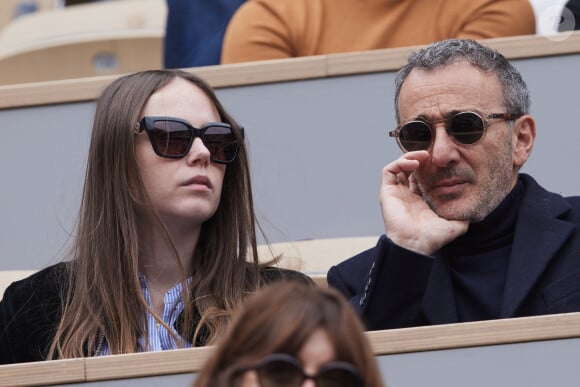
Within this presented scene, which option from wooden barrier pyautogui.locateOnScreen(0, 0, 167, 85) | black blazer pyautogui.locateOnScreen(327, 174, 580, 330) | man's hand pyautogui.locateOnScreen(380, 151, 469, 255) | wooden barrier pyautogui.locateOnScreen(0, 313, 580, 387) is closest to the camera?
wooden barrier pyautogui.locateOnScreen(0, 313, 580, 387)

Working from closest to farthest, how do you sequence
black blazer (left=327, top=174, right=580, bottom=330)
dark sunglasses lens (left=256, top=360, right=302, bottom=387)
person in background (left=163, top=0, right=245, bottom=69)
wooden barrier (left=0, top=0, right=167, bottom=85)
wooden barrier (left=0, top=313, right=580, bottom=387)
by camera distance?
dark sunglasses lens (left=256, top=360, right=302, bottom=387) → wooden barrier (left=0, top=313, right=580, bottom=387) → black blazer (left=327, top=174, right=580, bottom=330) → person in background (left=163, top=0, right=245, bottom=69) → wooden barrier (left=0, top=0, right=167, bottom=85)

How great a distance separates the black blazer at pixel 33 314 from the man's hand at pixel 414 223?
0.27 metres

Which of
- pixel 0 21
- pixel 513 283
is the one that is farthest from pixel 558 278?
pixel 0 21

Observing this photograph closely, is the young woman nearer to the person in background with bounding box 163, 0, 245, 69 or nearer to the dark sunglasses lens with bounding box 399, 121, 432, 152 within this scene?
the dark sunglasses lens with bounding box 399, 121, 432, 152

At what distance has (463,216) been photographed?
4.07 m

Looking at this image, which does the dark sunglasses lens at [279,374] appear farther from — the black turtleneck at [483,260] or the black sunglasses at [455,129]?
the black sunglasses at [455,129]

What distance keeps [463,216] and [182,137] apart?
756 mm

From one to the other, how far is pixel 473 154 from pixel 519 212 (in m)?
0.20

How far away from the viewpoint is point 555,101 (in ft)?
16.7

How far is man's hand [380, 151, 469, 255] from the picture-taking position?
4.02 meters

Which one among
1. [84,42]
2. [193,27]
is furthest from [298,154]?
[84,42]

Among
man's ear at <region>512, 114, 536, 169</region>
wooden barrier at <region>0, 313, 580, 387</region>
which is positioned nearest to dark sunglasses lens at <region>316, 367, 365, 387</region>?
wooden barrier at <region>0, 313, 580, 387</region>

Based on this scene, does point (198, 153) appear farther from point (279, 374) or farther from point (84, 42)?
point (84, 42)

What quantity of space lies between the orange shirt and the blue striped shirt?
4.83ft
